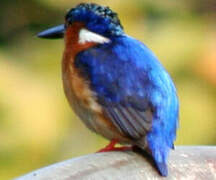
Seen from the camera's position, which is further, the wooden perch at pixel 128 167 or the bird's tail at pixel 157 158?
the bird's tail at pixel 157 158

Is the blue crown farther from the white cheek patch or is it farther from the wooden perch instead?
the wooden perch

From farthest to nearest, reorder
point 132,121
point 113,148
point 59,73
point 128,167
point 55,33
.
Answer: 1. point 59,73
2. point 55,33
3. point 113,148
4. point 132,121
5. point 128,167

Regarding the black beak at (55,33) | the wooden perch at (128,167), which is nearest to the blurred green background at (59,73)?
the black beak at (55,33)

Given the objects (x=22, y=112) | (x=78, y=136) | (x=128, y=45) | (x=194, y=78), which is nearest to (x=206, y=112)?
(x=194, y=78)

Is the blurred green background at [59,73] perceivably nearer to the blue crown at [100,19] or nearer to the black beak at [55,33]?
the black beak at [55,33]

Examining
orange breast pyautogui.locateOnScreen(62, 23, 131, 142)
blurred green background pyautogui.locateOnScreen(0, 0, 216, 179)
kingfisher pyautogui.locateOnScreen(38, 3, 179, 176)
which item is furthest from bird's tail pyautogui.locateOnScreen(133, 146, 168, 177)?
blurred green background pyautogui.locateOnScreen(0, 0, 216, 179)

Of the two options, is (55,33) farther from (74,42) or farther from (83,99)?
(83,99)

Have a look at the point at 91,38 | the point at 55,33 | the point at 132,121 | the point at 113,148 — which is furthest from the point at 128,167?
the point at 55,33
